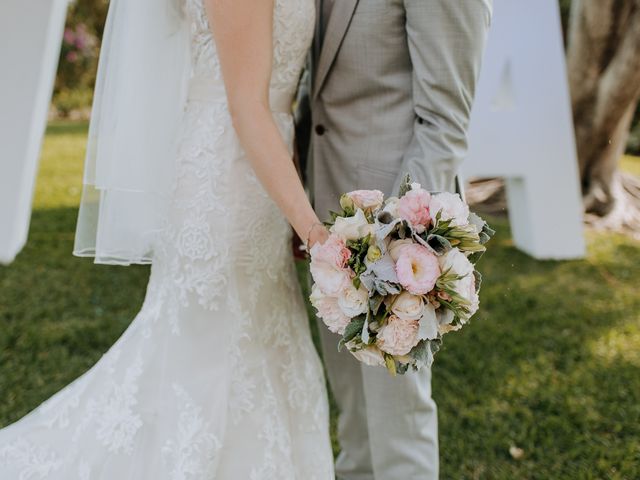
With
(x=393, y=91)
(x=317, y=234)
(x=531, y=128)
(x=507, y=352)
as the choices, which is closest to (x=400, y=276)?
(x=317, y=234)

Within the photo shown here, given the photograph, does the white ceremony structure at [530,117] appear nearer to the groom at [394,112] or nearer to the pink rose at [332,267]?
the groom at [394,112]

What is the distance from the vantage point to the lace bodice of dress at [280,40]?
6.95 feet

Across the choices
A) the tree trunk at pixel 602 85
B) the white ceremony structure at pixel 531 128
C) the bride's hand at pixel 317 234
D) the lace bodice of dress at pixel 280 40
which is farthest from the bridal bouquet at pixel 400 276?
Answer: the tree trunk at pixel 602 85

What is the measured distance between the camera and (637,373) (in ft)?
13.2

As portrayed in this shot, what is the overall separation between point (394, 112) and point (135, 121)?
2.59 feet

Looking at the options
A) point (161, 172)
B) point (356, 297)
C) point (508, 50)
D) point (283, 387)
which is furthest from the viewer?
point (508, 50)

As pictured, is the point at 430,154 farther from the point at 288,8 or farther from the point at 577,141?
the point at 577,141

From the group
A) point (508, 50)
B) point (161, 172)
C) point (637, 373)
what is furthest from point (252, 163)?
point (508, 50)

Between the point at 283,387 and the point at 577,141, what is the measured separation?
5.95 metres

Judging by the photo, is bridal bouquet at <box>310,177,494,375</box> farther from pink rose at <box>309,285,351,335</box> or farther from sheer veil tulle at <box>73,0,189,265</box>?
sheer veil tulle at <box>73,0,189,265</box>

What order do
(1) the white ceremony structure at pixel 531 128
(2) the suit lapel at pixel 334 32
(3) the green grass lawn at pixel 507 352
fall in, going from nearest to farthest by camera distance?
(2) the suit lapel at pixel 334 32 < (3) the green grass lawn at pixel 507 352 < (1) the white ceremony structure at pixel 531 128

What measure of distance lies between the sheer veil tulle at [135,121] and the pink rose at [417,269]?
930 millimetres

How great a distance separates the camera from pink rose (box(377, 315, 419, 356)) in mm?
1665

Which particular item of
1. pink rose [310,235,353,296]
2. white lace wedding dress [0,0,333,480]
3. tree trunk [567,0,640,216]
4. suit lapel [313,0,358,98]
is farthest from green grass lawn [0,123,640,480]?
suit lapel [313,0,358,98]
